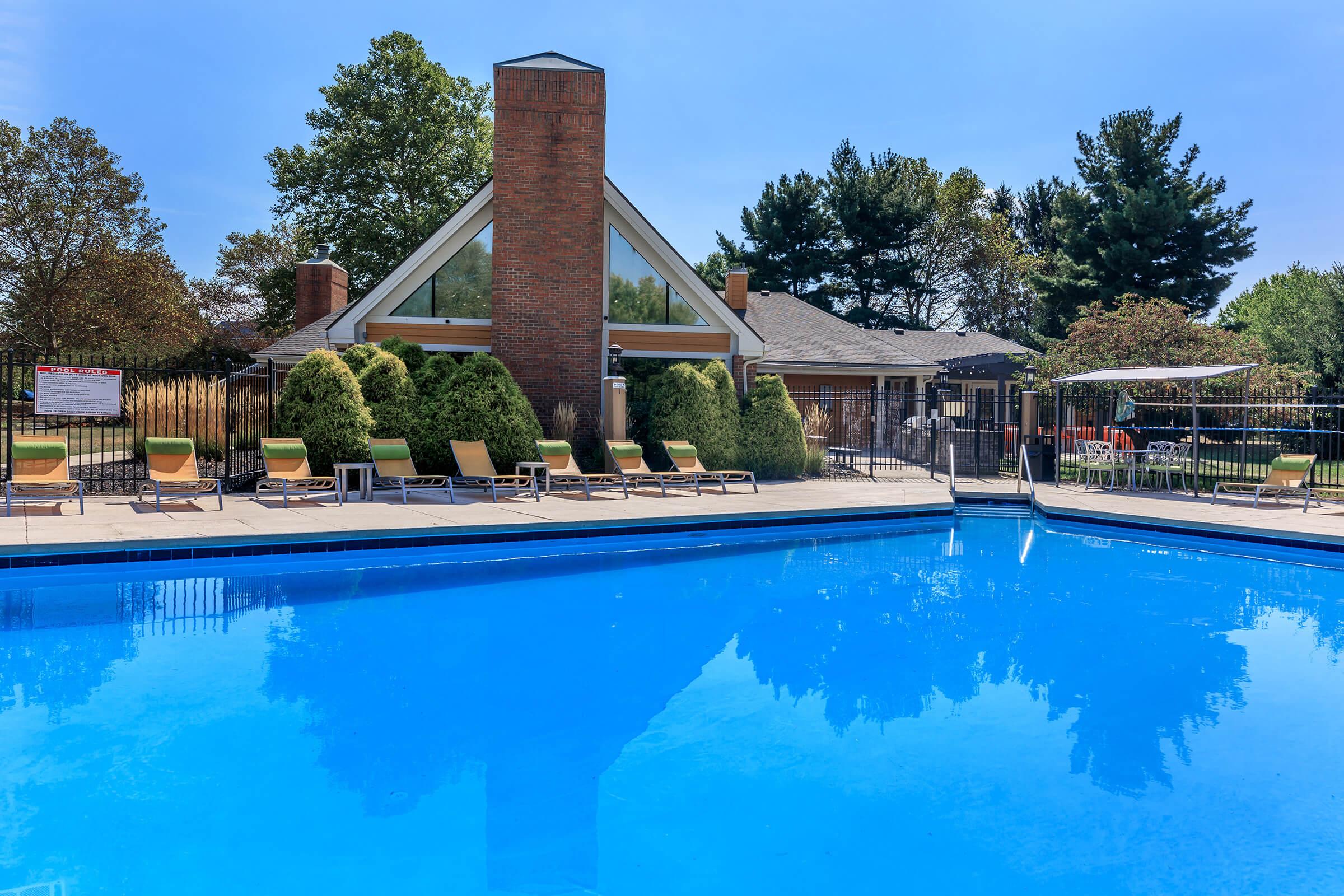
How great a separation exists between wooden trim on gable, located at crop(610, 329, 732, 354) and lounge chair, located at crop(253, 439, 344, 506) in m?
6.30

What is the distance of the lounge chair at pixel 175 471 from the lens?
11.1 m

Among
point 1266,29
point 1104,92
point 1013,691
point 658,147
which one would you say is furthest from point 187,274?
point 1013,691

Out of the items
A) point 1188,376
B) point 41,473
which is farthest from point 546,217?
point 1188,376

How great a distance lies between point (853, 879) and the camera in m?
3.39

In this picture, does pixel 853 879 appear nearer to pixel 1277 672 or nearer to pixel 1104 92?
pixel 1277 672

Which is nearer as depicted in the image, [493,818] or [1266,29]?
[493,818]

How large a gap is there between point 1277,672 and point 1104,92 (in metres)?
27.0

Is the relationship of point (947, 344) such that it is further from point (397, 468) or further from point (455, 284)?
point (397, 468)

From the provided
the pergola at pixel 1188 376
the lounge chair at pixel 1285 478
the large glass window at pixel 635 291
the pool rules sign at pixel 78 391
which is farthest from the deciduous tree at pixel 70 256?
the lounge chair at pixel 1285 478

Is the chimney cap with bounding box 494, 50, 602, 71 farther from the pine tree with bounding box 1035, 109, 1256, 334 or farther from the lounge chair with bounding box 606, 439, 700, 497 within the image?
the pine tree with bounding box 1035, 109, 1256, 334

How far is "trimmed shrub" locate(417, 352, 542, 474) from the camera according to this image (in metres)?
13.9

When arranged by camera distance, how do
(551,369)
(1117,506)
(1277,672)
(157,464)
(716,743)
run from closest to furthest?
(716,743) < (1277,672) < (157,464) < (1117,506) < (551,369)

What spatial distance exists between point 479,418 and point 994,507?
8.41m

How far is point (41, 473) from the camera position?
1084 centimetres
